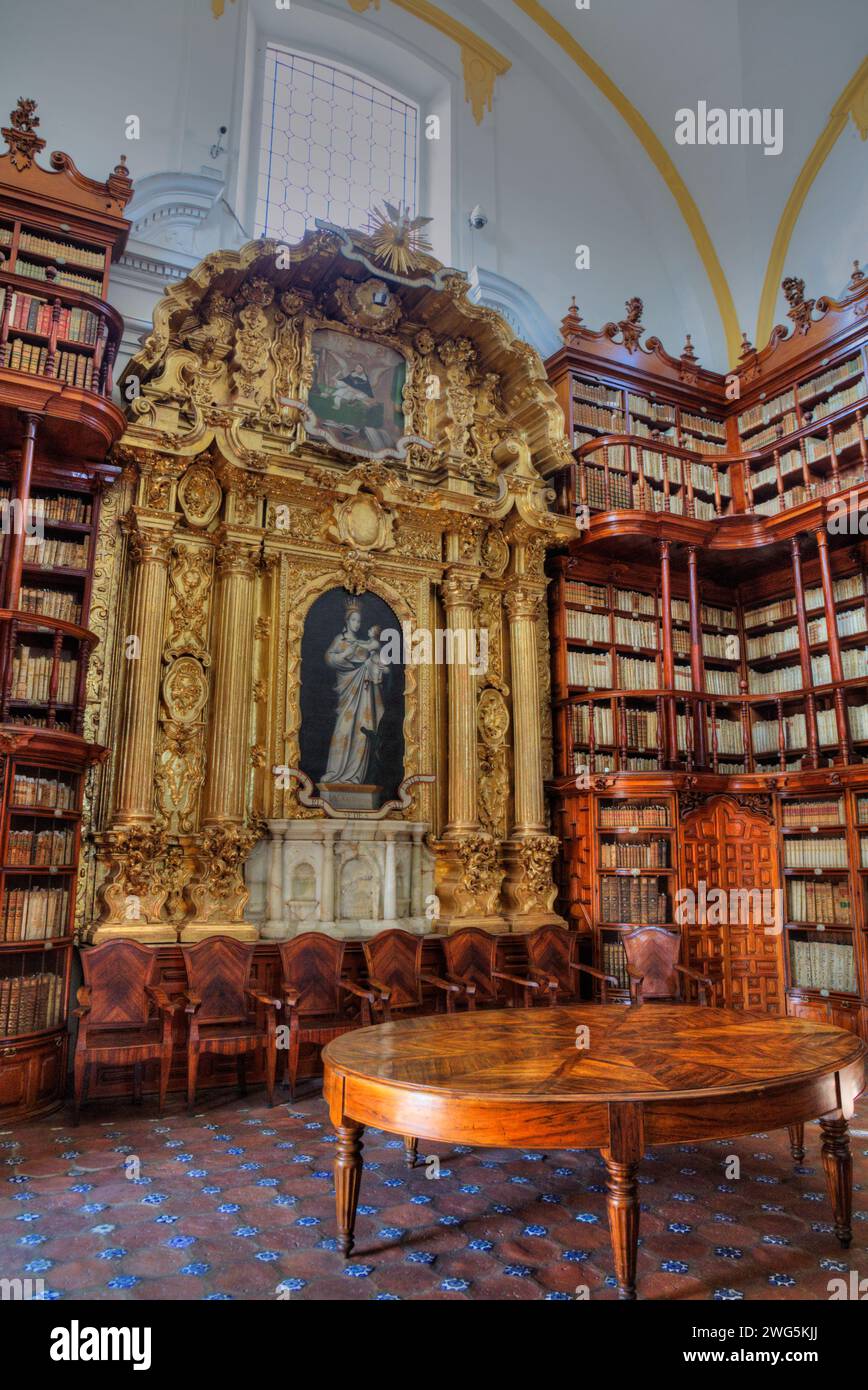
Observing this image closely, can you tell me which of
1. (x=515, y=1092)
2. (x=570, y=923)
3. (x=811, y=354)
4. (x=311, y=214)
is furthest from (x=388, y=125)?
(x=515, y=1092)

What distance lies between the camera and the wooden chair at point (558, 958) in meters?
6.70

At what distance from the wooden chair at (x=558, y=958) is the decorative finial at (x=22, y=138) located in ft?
21.9

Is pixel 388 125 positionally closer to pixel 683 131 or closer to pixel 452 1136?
pixel 683 131

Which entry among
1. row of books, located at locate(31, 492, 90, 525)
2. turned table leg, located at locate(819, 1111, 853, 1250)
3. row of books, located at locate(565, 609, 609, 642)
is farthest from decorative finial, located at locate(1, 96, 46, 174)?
turned table leg, located at locate(819, 1111, 853, 1250)

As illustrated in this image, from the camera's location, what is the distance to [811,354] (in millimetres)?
8359

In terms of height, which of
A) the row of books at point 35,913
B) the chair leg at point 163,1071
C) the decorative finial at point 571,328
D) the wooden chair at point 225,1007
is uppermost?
the decorative finial at point 571,328

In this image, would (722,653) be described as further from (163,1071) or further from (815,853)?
(163,1071)

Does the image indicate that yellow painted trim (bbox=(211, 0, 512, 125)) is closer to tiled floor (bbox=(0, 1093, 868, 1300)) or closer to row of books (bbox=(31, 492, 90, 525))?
row of books (bbox=(31, 492, 90, 525))

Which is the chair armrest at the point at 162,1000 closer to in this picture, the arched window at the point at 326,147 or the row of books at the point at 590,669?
the row of books at the point at 590,669

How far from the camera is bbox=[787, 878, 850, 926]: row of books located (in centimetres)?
716

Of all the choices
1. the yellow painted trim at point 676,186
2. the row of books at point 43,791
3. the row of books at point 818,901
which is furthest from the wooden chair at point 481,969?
the yellow painted trim at point 676,186

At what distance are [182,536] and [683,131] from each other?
761 cm

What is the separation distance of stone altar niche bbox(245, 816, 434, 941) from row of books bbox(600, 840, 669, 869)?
5.35 ft

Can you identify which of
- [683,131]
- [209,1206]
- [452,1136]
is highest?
[683,131]
